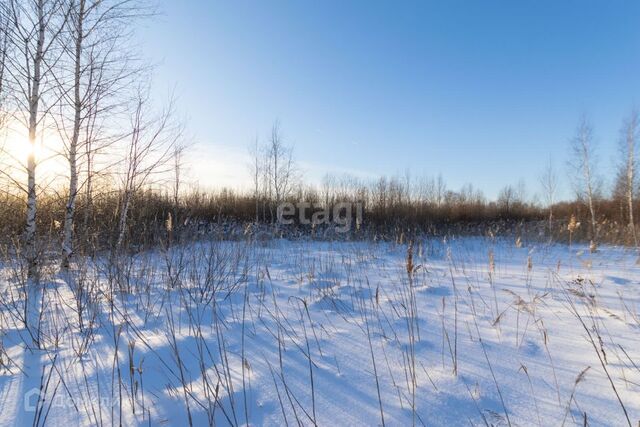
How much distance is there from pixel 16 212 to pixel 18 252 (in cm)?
575

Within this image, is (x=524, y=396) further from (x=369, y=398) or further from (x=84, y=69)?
(x=84, y=69)

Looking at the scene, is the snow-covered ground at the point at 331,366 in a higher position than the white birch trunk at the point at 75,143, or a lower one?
lower

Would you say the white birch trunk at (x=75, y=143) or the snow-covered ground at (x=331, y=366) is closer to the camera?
the snow-covered ground at (x=331, y=366)

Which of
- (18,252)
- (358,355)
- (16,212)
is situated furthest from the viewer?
(16,212)

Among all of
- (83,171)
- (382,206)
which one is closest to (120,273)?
(83,171)

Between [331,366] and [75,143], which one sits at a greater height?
[75,143]

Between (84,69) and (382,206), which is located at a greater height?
(84,69)

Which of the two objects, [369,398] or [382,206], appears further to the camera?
[382,206]

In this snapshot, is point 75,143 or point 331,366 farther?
point 75,143

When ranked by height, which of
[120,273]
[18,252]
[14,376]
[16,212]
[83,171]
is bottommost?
[14,376]

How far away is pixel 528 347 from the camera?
176 cm

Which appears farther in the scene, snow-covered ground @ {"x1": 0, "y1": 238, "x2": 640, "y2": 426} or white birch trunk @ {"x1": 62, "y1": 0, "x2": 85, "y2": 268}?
white birch trunk @ {"x1": 62, "y1": 0, "x2": 85, "y2": 268}

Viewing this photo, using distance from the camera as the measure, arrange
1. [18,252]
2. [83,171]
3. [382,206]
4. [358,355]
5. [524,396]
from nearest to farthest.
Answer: [524,396], [358,355], [18,252], [83,171], [382,206]

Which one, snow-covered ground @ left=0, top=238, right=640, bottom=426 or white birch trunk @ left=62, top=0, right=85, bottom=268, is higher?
white birch trunk @ left=62, top=0, right=85, bottom=268
